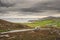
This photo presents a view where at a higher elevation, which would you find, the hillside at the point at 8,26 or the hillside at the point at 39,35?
the hillside at the point at 8,26

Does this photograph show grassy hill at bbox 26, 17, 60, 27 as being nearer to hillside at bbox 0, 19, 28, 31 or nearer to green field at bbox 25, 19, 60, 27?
green field at bbox 25, 19, 60, 27

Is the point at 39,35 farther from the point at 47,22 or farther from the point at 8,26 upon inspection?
the point at 8,26

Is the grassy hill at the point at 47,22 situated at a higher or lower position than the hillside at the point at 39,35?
higher

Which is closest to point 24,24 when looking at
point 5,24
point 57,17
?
point 5,24

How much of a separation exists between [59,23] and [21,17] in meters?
1.13

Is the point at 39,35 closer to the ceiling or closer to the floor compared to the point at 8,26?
closer to the floor

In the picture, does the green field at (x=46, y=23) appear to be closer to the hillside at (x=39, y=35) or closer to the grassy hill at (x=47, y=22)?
the grassy hill at (x=47, y=22)

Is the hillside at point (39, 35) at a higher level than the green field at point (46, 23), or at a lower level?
lower

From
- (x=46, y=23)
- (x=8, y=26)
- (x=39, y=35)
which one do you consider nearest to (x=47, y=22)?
(x=46, y=23)

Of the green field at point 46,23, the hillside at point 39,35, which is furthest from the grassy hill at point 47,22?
the hillside at point 39,35

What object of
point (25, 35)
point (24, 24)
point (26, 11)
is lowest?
point (25, 35)

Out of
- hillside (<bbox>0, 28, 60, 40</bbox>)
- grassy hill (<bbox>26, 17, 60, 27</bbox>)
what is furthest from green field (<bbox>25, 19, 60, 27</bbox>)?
hillside (<bbox>0, 28, 60, 40</bbox>)

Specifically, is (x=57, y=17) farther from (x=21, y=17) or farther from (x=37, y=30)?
(x=21, y=17)

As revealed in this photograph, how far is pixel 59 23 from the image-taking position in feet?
17.3
